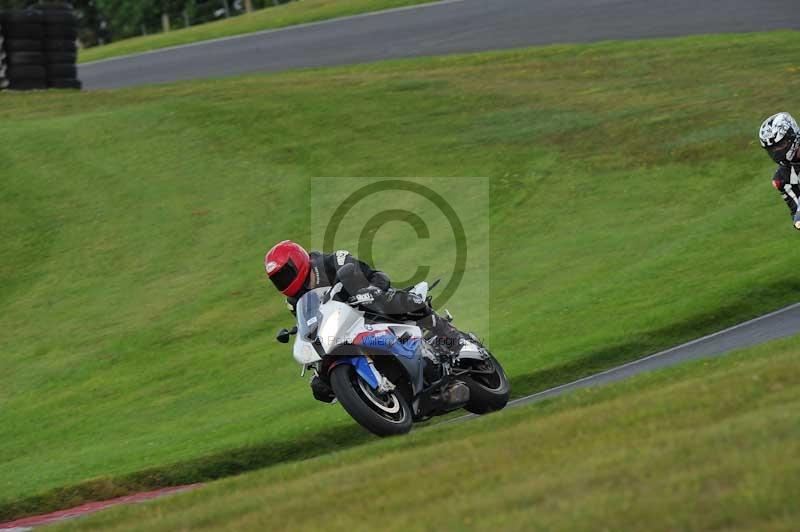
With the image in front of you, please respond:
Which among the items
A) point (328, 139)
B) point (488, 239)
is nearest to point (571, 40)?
point (328, 139)

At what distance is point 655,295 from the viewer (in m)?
17.1

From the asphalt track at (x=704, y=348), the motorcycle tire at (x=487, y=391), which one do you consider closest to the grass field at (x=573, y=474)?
the motorcycle tire at (x=487, y=391)

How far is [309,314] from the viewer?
11000 millimetres

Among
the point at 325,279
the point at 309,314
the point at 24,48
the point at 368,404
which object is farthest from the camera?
the point at 24,48

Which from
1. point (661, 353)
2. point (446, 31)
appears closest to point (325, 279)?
point (661, 353)

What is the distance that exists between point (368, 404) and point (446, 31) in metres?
27.5

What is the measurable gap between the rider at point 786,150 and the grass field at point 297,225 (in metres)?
1.56

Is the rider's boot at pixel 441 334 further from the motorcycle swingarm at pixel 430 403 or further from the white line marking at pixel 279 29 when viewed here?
the white line marking at pixel 279 29

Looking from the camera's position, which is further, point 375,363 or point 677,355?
point 677,355

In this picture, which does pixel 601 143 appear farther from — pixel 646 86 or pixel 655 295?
pixel 655 295

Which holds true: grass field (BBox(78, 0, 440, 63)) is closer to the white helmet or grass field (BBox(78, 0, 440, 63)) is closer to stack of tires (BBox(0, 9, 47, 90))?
stack of tires (BBox(0, 9, 47, 90))

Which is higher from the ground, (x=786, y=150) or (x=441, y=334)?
(x=786, y=150)

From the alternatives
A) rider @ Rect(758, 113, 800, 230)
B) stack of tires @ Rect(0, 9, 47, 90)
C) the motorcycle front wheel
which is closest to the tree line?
stack of tires @ Rect(0, 9, 47, 90)

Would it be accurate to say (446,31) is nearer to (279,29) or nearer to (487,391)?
(279,29)
